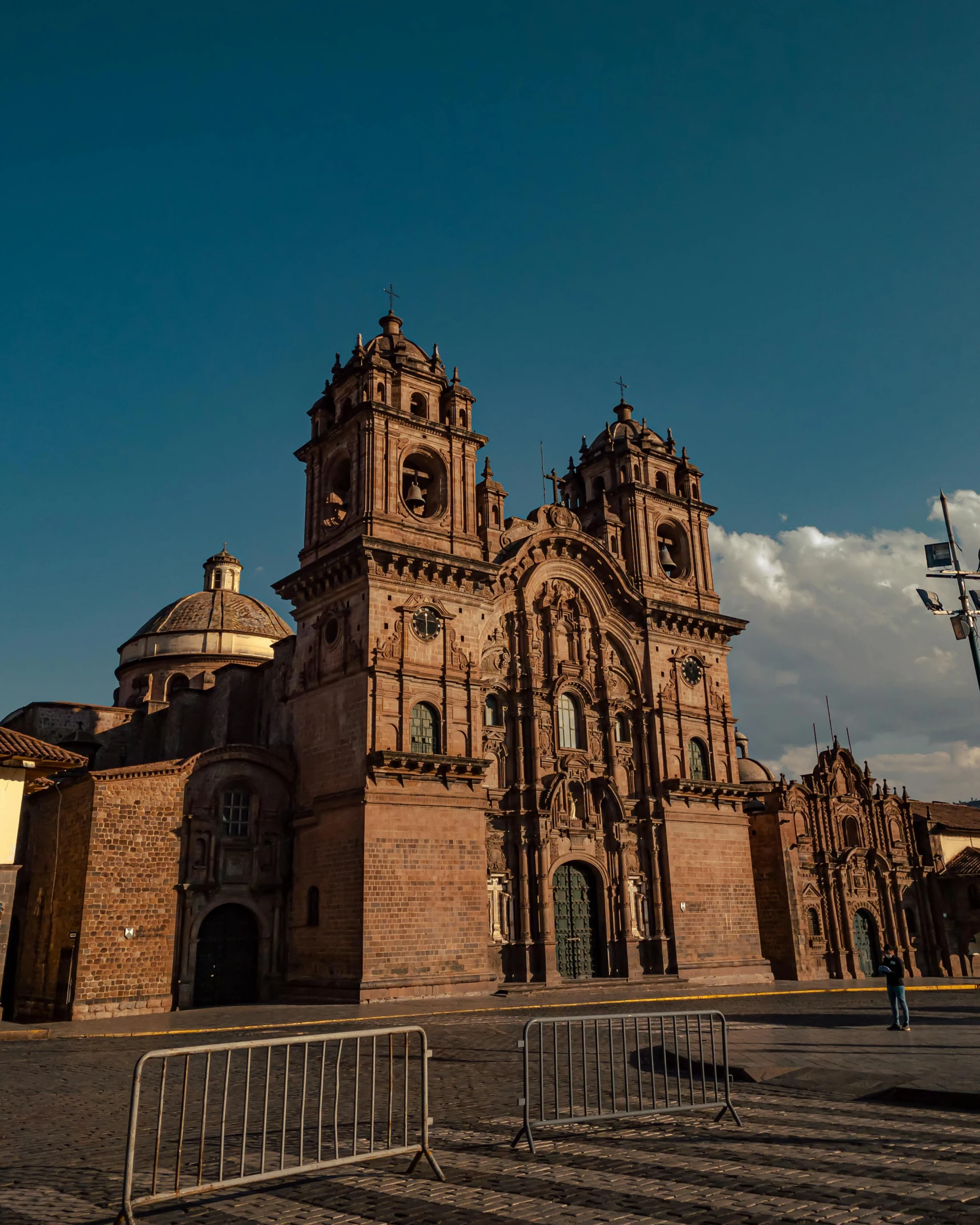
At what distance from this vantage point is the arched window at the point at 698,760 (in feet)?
125

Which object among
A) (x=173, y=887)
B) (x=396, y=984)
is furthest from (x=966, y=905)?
(x=173, y=887)

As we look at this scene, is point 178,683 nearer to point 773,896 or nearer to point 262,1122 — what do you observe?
point 773,896

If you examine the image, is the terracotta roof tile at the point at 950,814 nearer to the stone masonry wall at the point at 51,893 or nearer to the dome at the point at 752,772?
the dome at the point at 752,772

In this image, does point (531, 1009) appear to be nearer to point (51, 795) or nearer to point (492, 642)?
point (492, 642)

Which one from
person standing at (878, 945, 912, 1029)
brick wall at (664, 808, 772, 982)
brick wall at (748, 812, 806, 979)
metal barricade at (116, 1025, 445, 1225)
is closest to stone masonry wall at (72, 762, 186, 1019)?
metal barricade at (116, 1025, 445, 1225)

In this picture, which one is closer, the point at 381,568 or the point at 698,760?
the point at 381,568

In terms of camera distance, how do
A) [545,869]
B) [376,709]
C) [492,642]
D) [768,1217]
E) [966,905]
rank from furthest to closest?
[966,905]
[492,642]
[545,869]
[376,709]
[768,1217]

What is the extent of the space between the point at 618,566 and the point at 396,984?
17883 millimetres

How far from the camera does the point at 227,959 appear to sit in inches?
1141

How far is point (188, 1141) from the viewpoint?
9.40 metres

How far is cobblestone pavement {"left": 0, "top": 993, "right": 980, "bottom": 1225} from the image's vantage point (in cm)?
686

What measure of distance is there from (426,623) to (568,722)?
7.04 metres

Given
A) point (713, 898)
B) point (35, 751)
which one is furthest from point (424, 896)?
point (713, 898)

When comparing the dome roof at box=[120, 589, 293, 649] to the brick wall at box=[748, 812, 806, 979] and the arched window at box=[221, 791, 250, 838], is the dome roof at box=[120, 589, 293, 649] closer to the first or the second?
the arched window at box=[221, 791, 250, 838]
